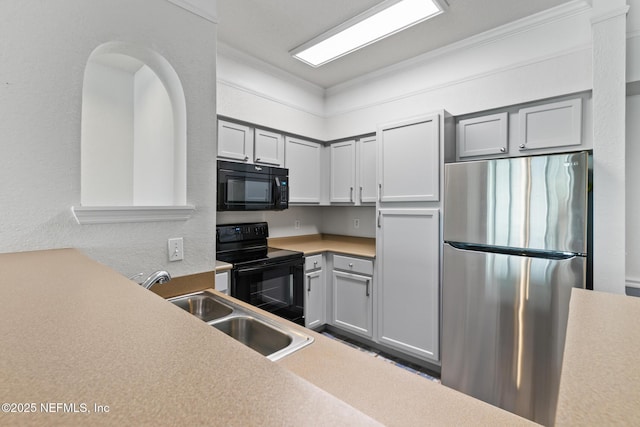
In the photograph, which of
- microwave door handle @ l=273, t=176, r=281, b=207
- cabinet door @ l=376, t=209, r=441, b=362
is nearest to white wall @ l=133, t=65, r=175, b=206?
microwave door handle @ l=273, t=176, r=281, b=207

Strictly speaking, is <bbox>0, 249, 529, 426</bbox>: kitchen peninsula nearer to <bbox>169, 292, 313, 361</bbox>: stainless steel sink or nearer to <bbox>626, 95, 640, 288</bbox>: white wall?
<bbox>169, 292, 313, 361</bbox>: stainless steel sink

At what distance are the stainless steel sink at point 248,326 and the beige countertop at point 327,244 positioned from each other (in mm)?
1368

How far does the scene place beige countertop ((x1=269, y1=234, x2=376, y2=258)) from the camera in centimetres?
290

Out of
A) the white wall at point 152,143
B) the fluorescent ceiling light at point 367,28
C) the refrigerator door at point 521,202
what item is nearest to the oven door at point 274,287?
the white wall at point 152,143

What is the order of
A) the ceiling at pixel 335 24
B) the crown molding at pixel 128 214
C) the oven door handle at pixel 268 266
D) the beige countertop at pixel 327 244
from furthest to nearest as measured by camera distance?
the beige countertop at pixel 327 244, the oven door handle at pixel 268 266, the ceiling at pixel 335 24, the crown molding at pixel 128 214

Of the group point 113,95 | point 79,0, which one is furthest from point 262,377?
point 113,95

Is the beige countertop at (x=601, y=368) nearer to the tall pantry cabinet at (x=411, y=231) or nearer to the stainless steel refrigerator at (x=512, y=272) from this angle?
the stainless steel refrigerator at (x=512, y=272)

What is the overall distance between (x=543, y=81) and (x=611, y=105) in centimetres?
57

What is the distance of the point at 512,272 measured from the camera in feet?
6.09

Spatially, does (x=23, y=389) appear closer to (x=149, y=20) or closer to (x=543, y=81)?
(x=149, y=20)

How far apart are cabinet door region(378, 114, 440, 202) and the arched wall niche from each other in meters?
1.71

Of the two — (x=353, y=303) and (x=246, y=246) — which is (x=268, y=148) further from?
(x=353, y=303)

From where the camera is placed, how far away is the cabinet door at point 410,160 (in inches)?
93.8

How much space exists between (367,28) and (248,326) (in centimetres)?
220
